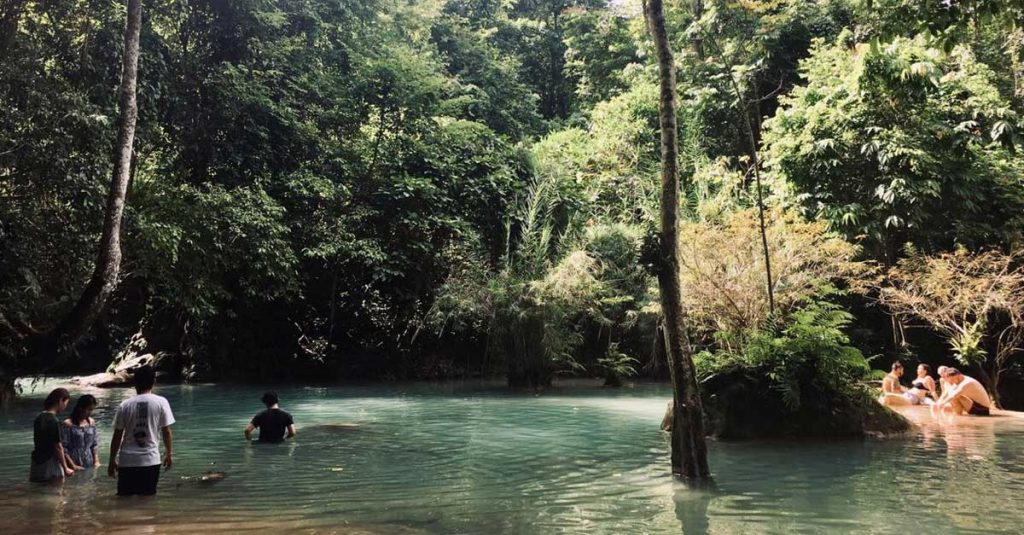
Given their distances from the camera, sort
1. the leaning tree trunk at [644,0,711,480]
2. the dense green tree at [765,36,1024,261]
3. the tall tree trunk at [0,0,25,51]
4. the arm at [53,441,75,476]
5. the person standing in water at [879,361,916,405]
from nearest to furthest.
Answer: the leaning tree trunk at [644,0,711,480]
the arm at [53,441,75,476]
the tall tree trunk at [0,0,25,51]
the person standing in water at [879,361,916,405]
the dense green tree at [765,36,1024,261]

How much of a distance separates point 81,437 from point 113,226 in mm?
3709

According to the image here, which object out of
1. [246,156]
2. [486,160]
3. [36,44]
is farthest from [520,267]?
[36,44]

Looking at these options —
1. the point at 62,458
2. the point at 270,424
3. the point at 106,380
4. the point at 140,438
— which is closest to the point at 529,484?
the point at 140,438

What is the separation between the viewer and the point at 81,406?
25.1ft

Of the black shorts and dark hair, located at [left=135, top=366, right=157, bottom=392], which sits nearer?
dark hair, located at [left=135, top=366, right=157, bottom=392]

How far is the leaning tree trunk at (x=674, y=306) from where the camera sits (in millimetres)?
6949

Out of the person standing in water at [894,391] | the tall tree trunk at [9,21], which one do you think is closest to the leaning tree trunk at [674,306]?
the person standing in water at [894,391]

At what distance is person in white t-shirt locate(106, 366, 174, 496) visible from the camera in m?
6.24

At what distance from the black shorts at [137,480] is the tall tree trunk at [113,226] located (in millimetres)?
5008

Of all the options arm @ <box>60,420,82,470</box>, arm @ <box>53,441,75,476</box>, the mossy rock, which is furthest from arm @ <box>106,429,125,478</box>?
the mossy rock

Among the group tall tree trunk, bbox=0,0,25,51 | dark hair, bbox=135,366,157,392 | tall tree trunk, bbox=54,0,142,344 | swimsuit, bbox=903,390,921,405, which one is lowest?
swimsuit, bbox=903,390,921,405

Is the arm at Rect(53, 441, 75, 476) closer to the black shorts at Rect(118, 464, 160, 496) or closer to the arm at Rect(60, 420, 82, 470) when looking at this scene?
the arm at Rect(60, 420, 82, 470)

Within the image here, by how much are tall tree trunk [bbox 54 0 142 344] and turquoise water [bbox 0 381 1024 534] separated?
72.2 inches

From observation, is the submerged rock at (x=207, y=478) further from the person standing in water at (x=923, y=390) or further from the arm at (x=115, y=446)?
the person standing in water at (x=923, y=390)
